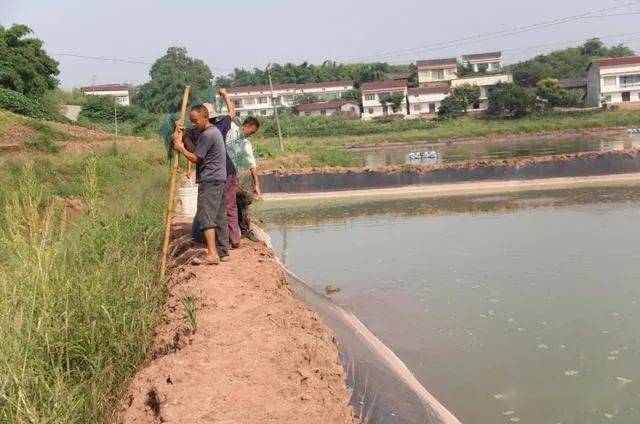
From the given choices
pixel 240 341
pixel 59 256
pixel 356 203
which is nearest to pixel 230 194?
pixel 59 256

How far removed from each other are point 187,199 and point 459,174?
10548 mm

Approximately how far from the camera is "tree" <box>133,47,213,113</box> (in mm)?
42125

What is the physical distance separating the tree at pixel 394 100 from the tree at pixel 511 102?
992 cm

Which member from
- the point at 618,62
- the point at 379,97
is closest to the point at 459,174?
the point at 618,62

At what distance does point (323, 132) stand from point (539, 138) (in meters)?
17.9

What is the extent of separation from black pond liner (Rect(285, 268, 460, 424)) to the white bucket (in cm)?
331

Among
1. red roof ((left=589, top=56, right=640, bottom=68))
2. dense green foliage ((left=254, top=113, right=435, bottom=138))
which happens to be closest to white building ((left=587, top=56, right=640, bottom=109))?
red roof ((left=589, top=56, right=640, bottom=68))

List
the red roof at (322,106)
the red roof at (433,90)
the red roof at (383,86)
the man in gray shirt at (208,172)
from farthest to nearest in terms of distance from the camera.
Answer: the red roof at (322,106), the red roof at (383,86), the red roof at (433,90), the man in gray shirt at (208,172)

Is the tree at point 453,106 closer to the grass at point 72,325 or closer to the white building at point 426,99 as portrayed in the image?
the white building at point 426,99

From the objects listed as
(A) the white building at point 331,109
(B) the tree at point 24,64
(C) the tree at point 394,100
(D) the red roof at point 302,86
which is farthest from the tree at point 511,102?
(B) the tree at point 24,64

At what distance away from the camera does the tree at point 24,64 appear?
93.9 feet

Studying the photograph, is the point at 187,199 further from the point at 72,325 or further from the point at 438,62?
the point at 438,62

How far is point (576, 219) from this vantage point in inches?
450

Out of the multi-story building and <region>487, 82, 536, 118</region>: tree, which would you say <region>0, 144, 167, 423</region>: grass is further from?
Answer: the multi-story building
